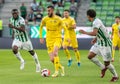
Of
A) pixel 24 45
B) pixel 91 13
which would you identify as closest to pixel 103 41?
pixel 91 13

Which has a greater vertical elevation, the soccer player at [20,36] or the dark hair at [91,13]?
the dark hair at [91,13]

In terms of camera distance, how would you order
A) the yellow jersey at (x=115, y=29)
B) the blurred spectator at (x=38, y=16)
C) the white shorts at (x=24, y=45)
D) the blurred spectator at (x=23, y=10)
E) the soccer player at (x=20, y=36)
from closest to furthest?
the soccer player at (x=20, y=36) < the white shorts at (x=24, y=45) < the yellow jersey at (x=115, y=29) < the blurred spectator at (x=23, y=10) < the blurred spectator at (x=38, y=16)

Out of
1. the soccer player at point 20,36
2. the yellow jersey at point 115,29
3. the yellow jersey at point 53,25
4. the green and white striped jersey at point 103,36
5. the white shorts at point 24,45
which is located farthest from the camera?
the yellow jersey at point 115,29

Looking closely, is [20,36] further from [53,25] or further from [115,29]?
[115,29]

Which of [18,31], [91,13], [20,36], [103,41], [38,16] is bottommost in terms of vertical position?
[38,16]

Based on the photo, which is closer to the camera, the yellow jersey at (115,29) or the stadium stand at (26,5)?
the yellow jersey at (115,29)

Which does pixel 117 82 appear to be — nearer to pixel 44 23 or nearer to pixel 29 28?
pixel 44 23

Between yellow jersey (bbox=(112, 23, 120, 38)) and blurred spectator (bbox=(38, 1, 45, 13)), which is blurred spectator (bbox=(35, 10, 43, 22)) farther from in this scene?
yellow jersey (bbox=(112, 23, 120, 38))

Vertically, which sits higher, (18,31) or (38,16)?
(18,31)

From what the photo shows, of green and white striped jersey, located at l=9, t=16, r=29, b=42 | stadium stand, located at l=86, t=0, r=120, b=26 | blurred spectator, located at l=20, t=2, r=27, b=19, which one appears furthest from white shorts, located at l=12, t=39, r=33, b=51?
stadium stand, located at l=86, t=0, r=120, b=26

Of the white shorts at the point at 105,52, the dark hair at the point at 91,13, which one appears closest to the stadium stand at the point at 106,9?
the white shorts at the point at 105,52

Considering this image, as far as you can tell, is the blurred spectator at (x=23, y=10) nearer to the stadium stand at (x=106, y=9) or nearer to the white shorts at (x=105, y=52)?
the stadium stand at (x=106, y=9)

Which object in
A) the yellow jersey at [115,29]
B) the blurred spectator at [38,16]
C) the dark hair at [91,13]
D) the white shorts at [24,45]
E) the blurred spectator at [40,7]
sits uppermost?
the dark hair at [91,13]

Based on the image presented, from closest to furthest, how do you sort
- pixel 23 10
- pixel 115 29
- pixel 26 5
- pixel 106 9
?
pixel 115 29, pixel 23 10, pixel 106 9, pixel 26 5
